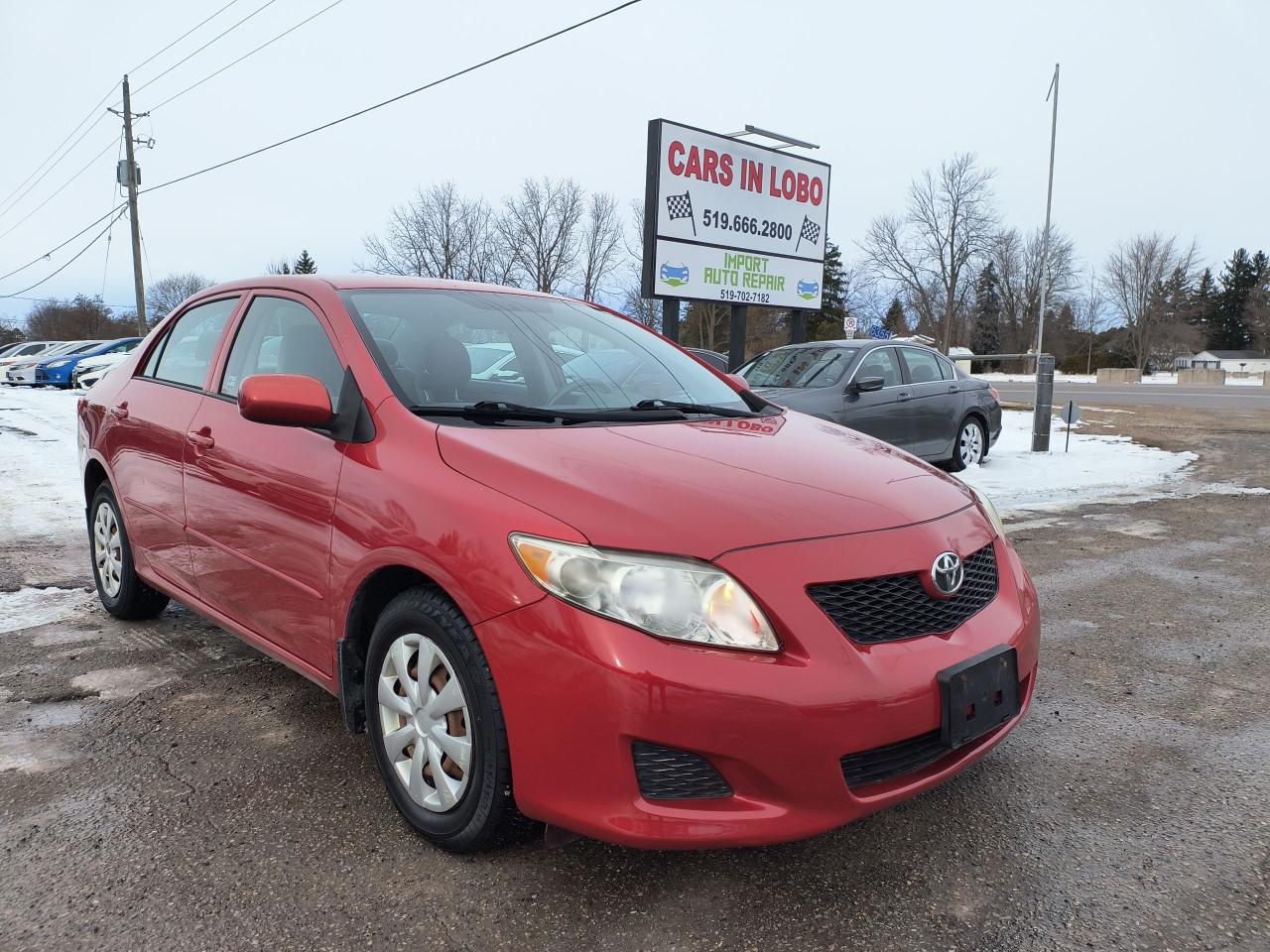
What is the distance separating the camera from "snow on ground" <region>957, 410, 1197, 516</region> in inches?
340

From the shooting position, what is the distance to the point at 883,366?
374 inches

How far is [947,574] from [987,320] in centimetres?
8264

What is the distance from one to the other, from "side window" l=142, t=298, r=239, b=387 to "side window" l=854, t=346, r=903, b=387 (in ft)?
22.1

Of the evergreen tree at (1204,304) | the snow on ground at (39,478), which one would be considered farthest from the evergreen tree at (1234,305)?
the snow on ground at (39,478)

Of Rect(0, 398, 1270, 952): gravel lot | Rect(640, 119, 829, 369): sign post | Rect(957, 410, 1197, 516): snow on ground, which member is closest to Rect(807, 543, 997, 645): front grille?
Rect(0, 398, 1270, 952): gravel lot

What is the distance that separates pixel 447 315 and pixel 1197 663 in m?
Result: 3.48

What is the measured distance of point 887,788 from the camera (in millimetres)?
2109

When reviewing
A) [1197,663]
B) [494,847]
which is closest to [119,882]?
[494,847]

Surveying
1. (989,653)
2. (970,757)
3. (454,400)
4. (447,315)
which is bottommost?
(970,757)

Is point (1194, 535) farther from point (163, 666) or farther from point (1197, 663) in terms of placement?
point (163, 666)

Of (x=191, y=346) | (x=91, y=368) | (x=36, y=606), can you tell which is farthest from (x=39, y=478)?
(x=91, y=368)

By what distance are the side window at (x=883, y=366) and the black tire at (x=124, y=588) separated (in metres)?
6.92

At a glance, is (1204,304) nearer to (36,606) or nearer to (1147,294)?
(1147,294)

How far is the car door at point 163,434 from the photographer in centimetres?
353
